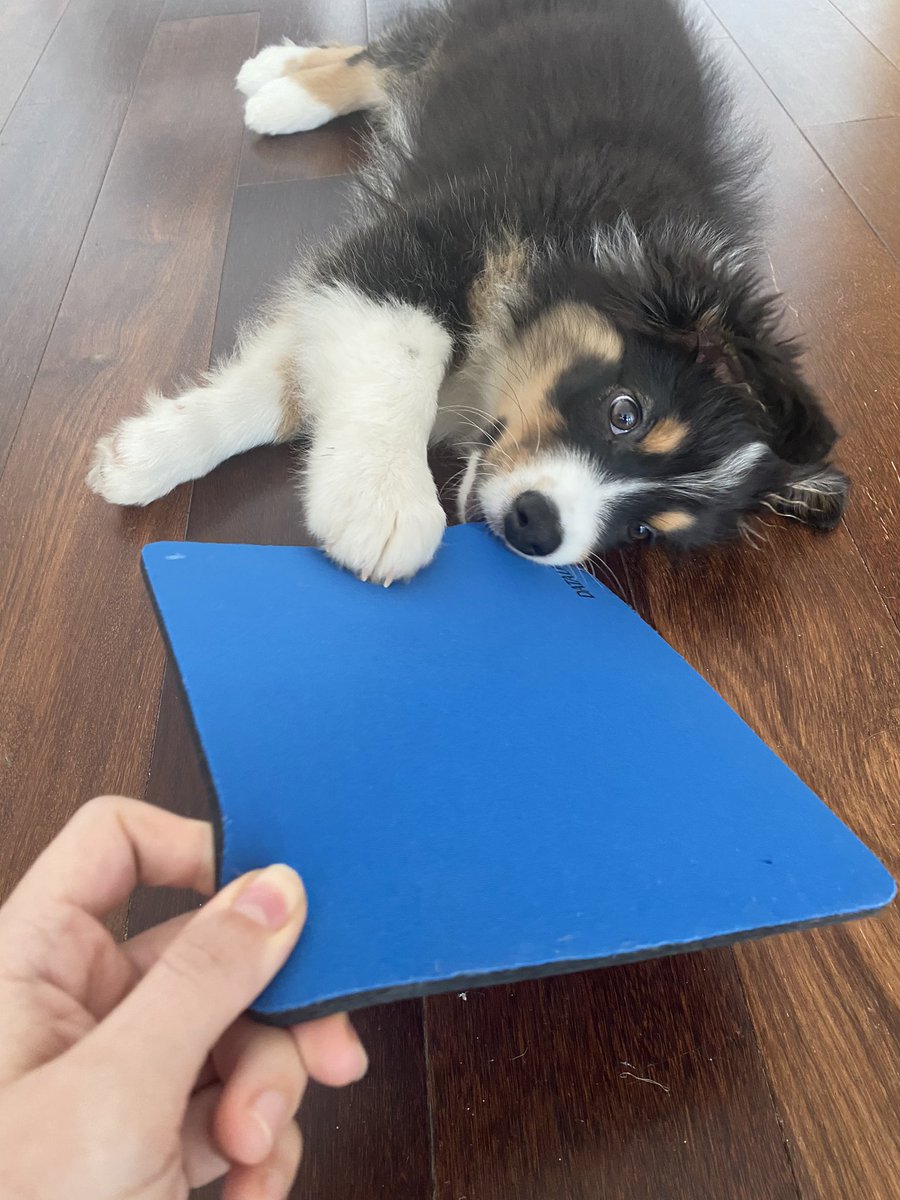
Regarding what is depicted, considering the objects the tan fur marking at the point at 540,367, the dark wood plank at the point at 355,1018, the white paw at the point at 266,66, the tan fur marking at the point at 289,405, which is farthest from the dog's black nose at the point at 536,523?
the white paw at the point at 266,66

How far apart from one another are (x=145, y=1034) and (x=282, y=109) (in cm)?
272

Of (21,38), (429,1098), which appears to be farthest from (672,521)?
(21,38)

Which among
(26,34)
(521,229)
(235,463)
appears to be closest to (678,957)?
(235,463)

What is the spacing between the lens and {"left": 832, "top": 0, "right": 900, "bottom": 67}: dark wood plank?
3.16m

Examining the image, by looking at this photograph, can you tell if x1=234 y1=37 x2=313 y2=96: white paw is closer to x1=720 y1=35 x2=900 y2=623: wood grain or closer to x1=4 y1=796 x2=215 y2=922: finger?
x1=720 y1=35 x2=900 y2=623: wood grain

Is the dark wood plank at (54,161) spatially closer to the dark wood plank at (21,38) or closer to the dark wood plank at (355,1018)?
the dark wood plank at (21,38)

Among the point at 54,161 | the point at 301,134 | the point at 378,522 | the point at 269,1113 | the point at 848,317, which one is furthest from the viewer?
the point at 301,134

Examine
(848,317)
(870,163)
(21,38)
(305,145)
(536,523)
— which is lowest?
(848,317)

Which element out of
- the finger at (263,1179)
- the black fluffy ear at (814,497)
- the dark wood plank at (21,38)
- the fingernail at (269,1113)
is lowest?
the black fluffy ear at (814,497)

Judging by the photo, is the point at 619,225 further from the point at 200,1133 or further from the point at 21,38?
the point at 21,38

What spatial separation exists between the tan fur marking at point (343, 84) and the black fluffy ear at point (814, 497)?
76.6 inches

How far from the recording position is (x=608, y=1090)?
1.18m

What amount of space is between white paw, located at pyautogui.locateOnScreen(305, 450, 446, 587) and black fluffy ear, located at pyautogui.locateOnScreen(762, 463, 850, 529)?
2.40 ft

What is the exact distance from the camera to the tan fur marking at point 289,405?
5.97 feet
